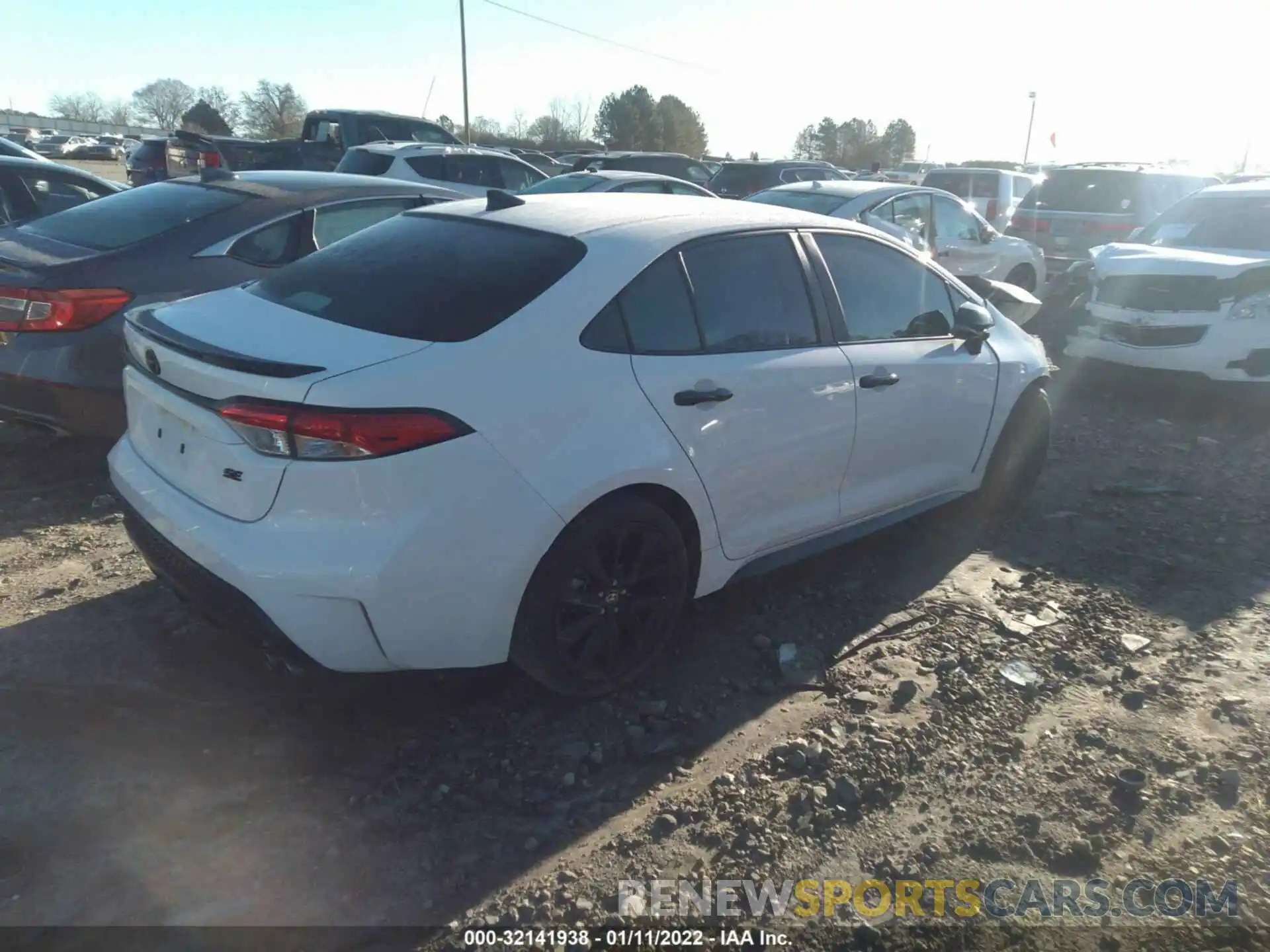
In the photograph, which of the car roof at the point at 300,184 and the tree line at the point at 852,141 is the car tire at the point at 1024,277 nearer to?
the car roof at the point at 300,184

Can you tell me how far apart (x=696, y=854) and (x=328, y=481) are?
4.80 feet

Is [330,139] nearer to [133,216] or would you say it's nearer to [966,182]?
[966,182]

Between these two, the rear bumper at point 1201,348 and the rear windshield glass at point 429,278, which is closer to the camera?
the rear windshield glass at point 429,278

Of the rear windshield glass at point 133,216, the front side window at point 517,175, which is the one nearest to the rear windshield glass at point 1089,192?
the front side window at point 517,175

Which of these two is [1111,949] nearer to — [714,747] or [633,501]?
[714,747]

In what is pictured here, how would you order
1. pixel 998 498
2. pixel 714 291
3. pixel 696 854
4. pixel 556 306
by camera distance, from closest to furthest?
1. pixel 696 854
2. pixel 556 306
3. pixel 714 291
4. pixel 998 498

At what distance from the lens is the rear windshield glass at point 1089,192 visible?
482 inches

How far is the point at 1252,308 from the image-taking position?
24.0ft

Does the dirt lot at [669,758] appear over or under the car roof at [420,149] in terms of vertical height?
under

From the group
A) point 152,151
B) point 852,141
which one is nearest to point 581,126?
point 852,141

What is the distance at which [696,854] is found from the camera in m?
2.76

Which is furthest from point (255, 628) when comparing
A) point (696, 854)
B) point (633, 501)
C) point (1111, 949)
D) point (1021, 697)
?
point (1021, 697)

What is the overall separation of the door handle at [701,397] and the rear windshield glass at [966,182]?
567 inches

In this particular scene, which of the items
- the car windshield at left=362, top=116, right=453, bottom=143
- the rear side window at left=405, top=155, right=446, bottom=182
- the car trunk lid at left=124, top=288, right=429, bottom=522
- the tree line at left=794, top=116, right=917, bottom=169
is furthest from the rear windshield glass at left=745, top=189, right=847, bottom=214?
the tree line at left=794, top=116, right=917, bottom=169
